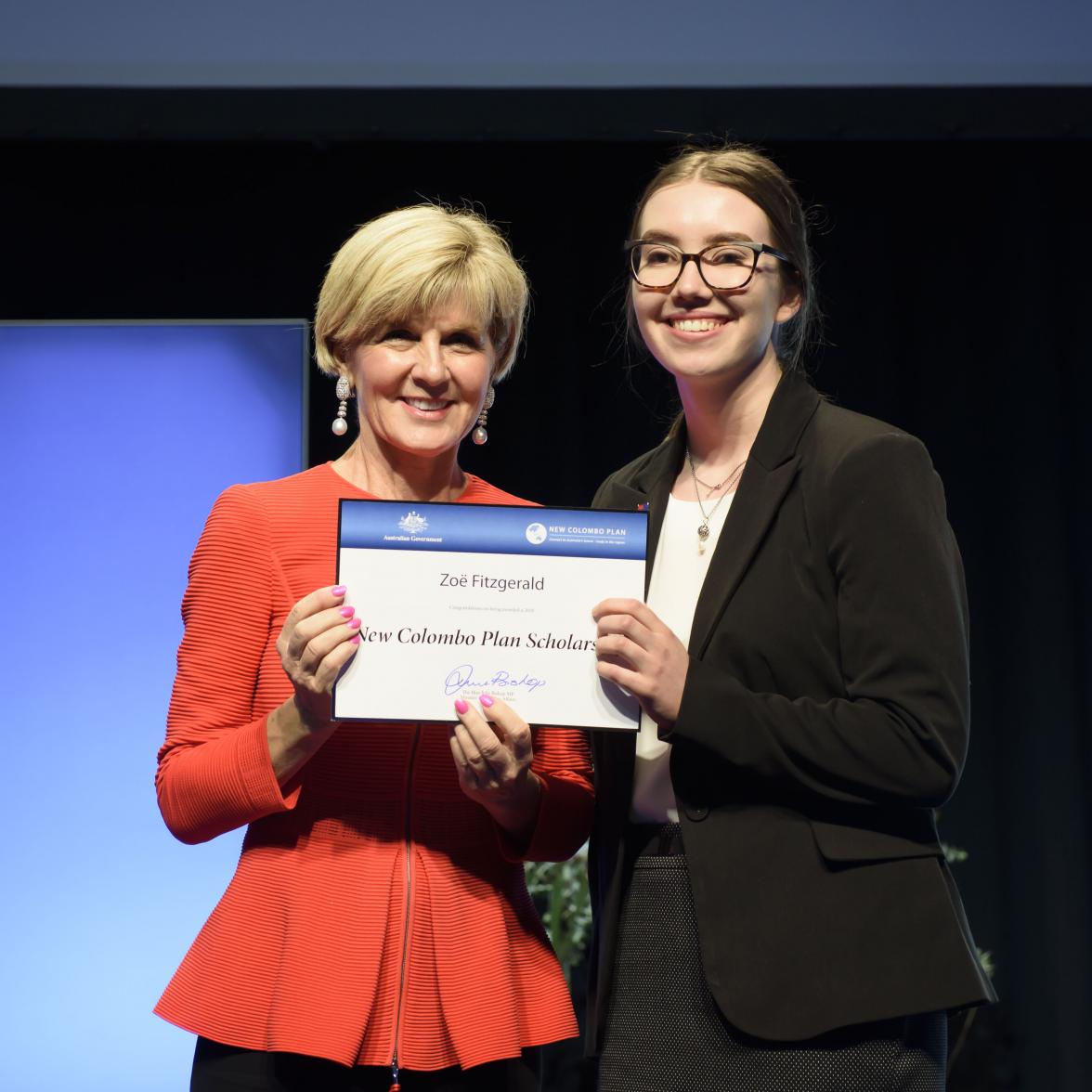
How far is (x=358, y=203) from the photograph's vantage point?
14.1 ft

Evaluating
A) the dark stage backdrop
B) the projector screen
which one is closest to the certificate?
the projector screen

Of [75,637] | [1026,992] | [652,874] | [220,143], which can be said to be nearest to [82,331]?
[75,637]

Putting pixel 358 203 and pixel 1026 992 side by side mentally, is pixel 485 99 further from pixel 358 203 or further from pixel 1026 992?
pixel 1026 992

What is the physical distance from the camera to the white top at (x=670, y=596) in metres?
1.66

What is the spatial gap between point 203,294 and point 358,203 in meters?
0.55

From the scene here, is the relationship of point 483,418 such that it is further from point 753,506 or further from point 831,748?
point 831,748

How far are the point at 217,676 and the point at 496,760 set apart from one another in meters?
0.36

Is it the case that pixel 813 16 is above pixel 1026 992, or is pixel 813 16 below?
above

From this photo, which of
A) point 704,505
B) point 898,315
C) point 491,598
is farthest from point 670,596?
point 898,315

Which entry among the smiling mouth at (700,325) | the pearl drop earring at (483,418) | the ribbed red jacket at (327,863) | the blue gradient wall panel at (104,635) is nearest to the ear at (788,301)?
the smiling mouth at (700,325)

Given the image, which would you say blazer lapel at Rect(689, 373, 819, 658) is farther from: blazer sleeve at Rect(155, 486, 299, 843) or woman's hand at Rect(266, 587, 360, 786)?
blazer sleeve at Rect(155, 486, 299, 843)

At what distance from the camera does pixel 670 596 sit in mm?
1715

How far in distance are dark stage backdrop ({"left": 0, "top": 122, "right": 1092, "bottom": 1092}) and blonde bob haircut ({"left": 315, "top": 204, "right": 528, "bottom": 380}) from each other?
8.07ft
